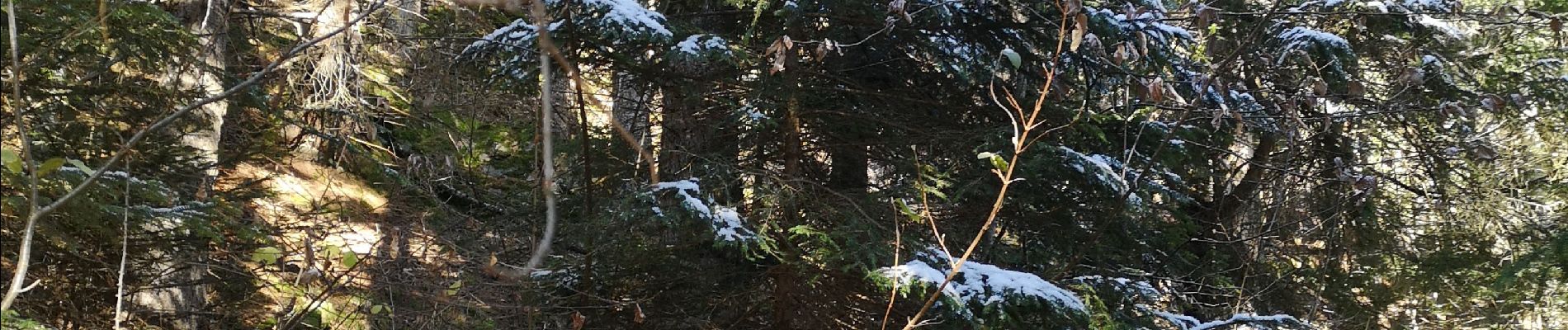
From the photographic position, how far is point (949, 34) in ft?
17.6

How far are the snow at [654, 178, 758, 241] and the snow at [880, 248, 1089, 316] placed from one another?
65cm

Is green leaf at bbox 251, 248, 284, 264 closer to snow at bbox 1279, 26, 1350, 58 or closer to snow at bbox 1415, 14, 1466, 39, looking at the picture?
snow at bbox 1279, 26, 1350, 58

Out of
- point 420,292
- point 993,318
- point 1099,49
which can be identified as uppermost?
point 1099,49

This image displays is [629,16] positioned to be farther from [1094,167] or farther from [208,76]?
[208,76]

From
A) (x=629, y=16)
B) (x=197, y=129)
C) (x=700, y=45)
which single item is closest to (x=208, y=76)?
(x=197, y=129)

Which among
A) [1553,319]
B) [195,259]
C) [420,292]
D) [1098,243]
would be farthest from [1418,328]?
[195,259]

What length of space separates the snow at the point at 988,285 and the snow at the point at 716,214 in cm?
65

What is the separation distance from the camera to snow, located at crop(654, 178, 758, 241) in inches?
176

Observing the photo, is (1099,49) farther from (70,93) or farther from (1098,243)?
(70,93)

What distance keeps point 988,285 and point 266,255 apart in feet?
12.5

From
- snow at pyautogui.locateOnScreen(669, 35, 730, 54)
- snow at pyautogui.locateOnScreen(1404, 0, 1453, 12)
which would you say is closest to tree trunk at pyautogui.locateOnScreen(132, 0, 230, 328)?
snow at pyautogui.locateOnScreen(669, 35, 730, 54)

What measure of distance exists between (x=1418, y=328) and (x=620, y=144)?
6.95m

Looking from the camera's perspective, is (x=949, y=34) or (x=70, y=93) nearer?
(x=70, y=93)

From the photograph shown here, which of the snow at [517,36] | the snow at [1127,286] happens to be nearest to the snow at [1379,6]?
the snow at [1127,286]
